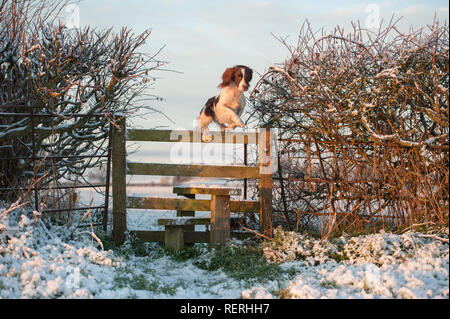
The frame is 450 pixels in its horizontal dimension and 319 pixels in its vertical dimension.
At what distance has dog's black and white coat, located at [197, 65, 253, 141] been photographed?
571cm

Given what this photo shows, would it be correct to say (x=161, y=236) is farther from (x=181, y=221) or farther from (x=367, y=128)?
(x=367, y=128)

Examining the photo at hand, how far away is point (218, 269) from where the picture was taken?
18.0 ft

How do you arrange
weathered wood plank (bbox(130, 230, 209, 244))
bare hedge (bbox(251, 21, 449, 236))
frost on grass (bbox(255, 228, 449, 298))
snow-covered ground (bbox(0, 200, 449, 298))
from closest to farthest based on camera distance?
1. frost on grass (bbox(255, 228, 449, 298))
2. snow-covered ground (bbox(0, 200, 449, 298))
3. bare hedge (bbox(251, 21, 449, 236))
4. weathered wood plank (bbox(130, 230, 209, 244))

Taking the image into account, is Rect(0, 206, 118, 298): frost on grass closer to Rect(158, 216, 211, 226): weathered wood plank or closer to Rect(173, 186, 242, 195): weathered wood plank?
Rect(158, 216, 211, 226): weathered wood plank

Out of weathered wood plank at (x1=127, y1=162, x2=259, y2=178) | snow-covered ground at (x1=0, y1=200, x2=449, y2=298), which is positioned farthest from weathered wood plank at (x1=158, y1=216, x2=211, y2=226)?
weathered wood plank at (x1=127, y1=162, x2=259, y2=178)

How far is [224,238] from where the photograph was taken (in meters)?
6.14

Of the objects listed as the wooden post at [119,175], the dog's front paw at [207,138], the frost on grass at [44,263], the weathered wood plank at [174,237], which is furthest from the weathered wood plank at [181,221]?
the dog's front paw at [207,138]

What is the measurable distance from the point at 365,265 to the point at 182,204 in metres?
2.85

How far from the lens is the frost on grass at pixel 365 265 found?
3961mm

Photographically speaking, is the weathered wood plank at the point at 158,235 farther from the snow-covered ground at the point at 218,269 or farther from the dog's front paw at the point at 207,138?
the dog's front paw at the point at 207,138

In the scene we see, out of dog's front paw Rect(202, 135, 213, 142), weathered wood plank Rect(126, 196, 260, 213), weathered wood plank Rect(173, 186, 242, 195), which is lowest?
weathered wood plank Rect(126, 196, 260, 213)

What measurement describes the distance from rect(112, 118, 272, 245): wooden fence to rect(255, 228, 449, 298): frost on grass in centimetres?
76

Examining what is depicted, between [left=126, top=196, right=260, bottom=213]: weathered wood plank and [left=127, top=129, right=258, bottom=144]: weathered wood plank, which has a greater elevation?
[left=127, top=129, right=258, bottom=144]: weathered wood plank
